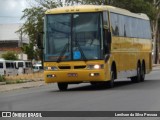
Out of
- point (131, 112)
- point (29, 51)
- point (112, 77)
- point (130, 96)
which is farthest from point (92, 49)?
point (29, 51)

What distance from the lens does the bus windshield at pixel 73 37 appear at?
2406cm

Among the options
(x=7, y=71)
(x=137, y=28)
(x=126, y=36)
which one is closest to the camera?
(x=126, y=36)

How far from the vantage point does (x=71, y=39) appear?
24.2m

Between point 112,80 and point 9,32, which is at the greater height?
point 9,32

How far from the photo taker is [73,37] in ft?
79.6

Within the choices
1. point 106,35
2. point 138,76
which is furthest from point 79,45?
point 138,76

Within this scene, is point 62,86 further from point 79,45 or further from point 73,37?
point 73,37

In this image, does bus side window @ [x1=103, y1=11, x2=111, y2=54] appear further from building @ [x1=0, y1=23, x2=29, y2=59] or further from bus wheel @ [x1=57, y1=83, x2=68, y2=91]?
building @ [x1=0, y1=23, x2=29, y2=59]

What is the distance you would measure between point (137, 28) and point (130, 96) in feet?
36.2

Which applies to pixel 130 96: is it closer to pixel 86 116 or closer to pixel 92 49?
pixel 92 49

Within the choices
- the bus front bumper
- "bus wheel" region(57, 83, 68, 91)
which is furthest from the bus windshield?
"bus wheel" region(57, 83, 68, 91)

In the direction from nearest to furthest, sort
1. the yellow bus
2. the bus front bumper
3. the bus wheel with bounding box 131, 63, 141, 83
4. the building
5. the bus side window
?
the bus front bumper
the yellow bus
the bus side window
the bus wheel with bounding box 131, 63, 141, 83
the building

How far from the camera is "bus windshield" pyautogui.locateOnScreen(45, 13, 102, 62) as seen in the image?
78.9 feet

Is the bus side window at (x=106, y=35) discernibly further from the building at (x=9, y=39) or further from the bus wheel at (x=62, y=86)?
the building at (x=9, y=39)
